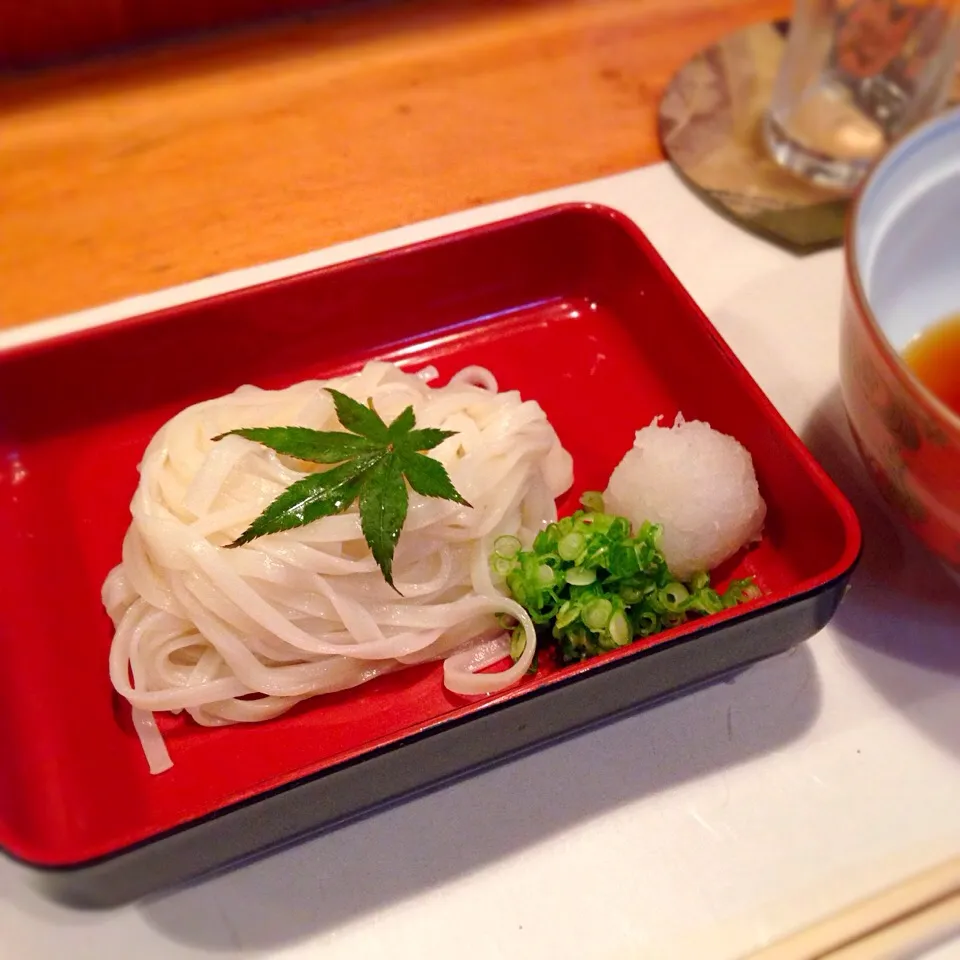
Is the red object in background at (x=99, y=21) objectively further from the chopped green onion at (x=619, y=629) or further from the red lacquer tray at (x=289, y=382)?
the chopped green onion at (x=619, y=629)

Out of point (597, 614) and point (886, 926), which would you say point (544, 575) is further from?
point (886, 926)

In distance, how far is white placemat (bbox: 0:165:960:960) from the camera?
94 centimetres

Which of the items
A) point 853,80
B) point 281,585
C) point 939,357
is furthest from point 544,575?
point 853,80

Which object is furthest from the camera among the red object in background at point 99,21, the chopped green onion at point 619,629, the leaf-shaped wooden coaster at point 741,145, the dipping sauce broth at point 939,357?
the red object in background at point 99,21

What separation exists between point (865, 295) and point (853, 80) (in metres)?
1.06

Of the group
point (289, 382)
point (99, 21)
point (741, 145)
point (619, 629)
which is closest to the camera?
A: point (619, 629)

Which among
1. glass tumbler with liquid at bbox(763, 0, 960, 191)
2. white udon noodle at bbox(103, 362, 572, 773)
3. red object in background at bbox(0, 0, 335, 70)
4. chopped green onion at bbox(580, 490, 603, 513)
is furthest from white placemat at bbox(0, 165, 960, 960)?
red object in background at bbox(0, 0, 335, 70)

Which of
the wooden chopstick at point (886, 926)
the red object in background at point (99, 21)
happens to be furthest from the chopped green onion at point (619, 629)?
the red object in background at point (99, 21)

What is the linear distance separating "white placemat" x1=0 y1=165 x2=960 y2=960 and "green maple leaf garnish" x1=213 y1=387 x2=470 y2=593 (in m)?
0.30

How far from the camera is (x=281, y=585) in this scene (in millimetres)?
1101

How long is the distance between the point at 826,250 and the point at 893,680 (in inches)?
30.8

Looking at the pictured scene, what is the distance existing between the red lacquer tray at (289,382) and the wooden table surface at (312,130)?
0.30 m

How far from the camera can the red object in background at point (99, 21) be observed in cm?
189

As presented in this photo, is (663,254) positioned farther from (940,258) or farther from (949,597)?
(949,597)
